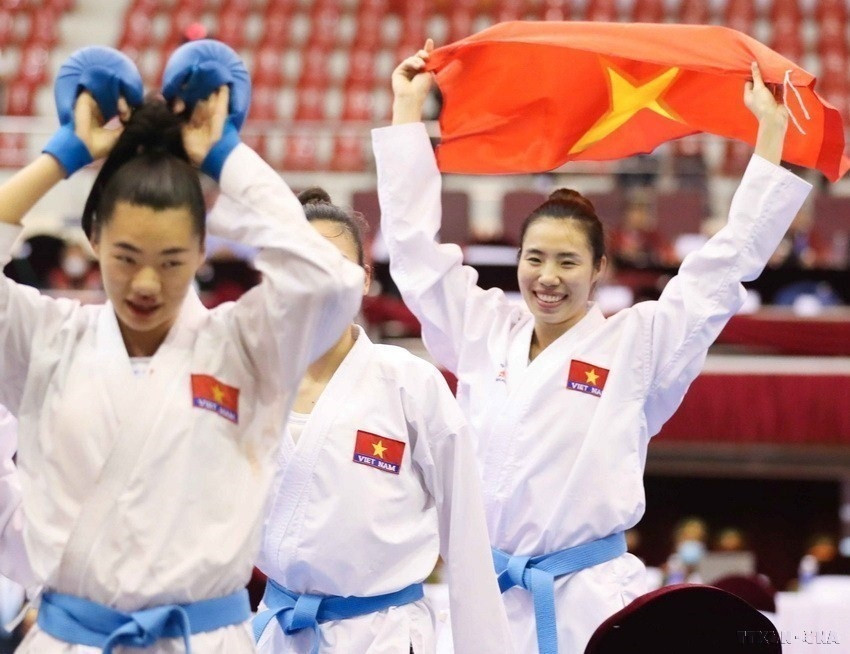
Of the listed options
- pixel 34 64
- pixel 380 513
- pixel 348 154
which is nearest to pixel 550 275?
pixel 380 513

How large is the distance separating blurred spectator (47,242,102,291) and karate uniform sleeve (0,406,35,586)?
498 centimetres

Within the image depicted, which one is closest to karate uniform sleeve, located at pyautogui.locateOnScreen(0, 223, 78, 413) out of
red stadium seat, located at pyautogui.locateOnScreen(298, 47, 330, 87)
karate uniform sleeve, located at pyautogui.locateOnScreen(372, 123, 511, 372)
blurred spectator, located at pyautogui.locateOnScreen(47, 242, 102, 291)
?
karate uniform sleeve, located at pyautogui.locateOnScreen(372, 123, 511, 372)

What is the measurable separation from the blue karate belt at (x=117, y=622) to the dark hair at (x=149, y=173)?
1.74 feet

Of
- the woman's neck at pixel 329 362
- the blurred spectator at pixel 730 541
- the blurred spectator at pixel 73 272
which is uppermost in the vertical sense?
the woman's neck at pixel 329 362

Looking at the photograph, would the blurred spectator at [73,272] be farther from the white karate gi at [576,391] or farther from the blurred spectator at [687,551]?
the white karate gi at [576,391]

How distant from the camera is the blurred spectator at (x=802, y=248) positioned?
23.8 feet

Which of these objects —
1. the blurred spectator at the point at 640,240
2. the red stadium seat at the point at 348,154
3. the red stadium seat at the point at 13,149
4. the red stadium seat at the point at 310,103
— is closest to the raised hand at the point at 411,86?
the blurred spectator at the point at 640,240

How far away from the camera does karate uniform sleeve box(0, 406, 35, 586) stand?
224cm

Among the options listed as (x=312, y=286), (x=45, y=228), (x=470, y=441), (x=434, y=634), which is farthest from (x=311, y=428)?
(x=45, y=228)

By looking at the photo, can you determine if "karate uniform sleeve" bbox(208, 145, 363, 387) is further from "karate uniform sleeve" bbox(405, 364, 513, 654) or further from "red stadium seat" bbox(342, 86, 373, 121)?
"red stadium seat" bbox(342, 86, 373, 121)

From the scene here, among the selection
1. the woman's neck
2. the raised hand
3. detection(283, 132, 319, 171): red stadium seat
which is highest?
the raised hand

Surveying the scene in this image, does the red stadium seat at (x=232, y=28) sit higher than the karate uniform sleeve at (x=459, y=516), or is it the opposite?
the red stadium seat at (x=232, y=28)

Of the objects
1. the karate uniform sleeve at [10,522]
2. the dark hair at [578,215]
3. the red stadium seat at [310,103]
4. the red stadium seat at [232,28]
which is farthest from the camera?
the red stadium seat at [232,28]

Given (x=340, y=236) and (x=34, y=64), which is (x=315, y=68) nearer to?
(x=34, y=64)
